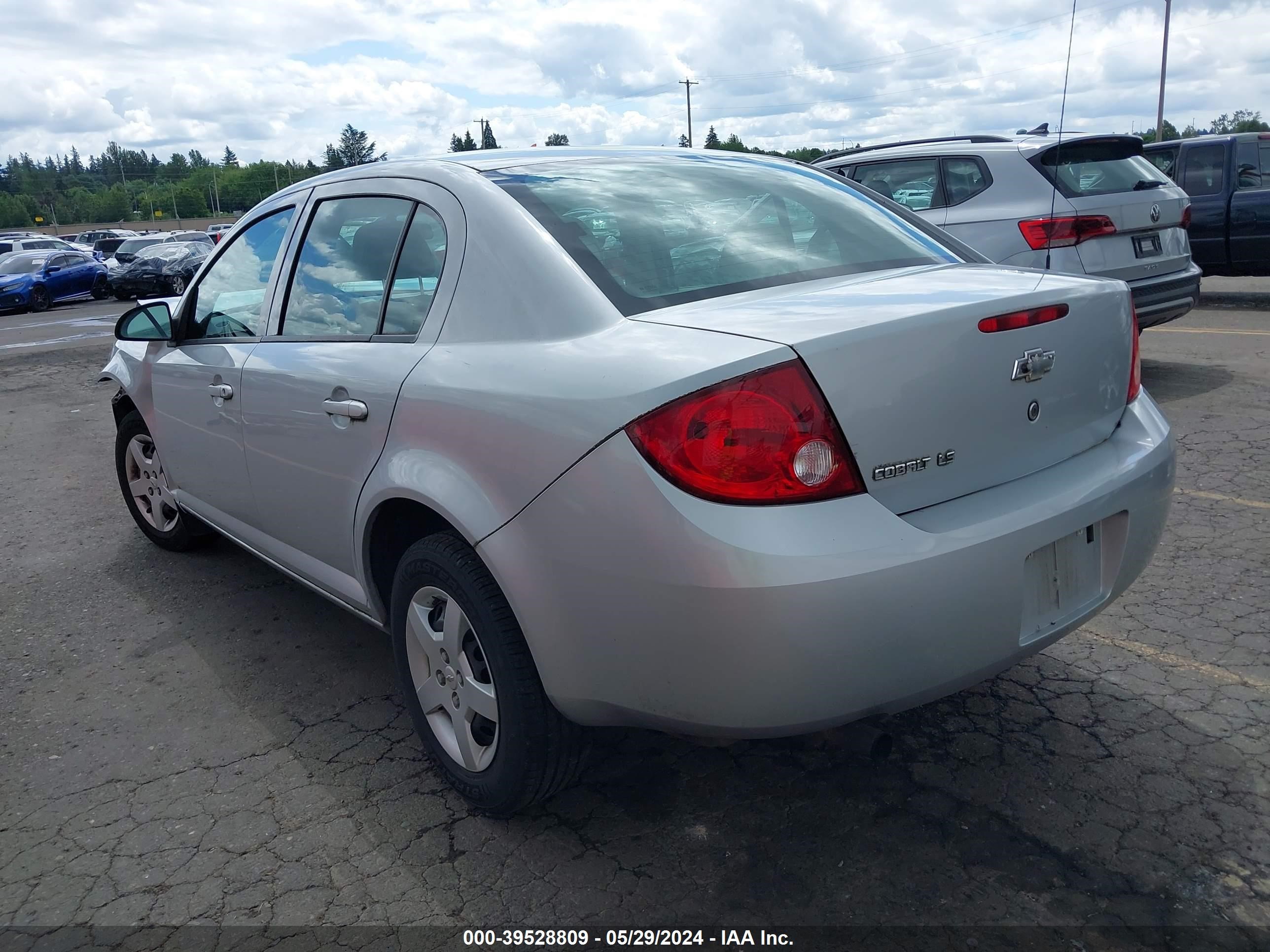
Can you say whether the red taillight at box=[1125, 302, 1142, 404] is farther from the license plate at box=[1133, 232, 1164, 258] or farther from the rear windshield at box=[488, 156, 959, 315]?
the license plate at box=[1133, 232, 1164, 258]

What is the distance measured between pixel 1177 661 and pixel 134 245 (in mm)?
32008

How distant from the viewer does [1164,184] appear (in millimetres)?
7219

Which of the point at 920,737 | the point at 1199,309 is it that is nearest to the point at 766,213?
the point at 920,737

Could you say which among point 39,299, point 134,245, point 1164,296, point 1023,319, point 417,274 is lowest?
point 39,299

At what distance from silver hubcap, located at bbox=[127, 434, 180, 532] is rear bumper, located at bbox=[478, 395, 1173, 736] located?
3112 millimetres

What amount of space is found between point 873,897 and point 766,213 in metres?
1.88

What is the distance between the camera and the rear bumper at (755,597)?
2016mm

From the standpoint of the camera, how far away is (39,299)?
23.5 m

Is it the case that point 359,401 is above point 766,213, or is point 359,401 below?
below

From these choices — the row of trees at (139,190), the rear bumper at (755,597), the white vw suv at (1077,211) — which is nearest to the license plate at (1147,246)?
the white vw suv at (1077,211)

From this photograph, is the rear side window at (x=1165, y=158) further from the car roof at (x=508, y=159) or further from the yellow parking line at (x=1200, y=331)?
the car roof at (x=508, y=159)

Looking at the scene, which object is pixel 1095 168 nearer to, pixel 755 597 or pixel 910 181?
pixel 910 181

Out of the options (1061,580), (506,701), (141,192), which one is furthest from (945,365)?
(141,192)

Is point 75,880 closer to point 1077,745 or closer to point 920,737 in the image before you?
point 920,737
